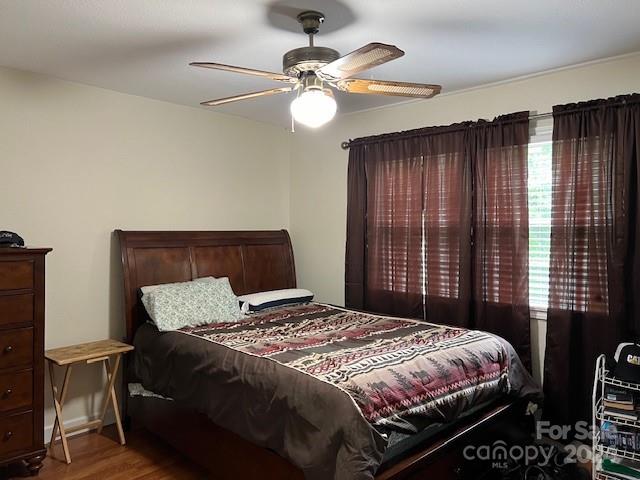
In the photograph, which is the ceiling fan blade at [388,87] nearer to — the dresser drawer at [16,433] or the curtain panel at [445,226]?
the curtain panel at [445,226]

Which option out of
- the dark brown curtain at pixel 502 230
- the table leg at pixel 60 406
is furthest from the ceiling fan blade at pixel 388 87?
the table leg at pixel 60 406

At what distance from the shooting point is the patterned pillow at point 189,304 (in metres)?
Result: 3.12

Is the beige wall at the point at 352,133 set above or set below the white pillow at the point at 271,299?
above

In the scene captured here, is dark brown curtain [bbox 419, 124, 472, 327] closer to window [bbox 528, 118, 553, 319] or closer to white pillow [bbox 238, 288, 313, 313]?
window [bbox 528, 118, 553, 319]

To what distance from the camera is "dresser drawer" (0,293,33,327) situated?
255 cm

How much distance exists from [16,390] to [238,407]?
1331 millimetres

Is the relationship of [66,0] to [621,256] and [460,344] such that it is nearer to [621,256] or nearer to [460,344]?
[460,344]

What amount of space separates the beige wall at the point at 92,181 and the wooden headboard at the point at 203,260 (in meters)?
0.17

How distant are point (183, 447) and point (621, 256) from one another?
2.82 m

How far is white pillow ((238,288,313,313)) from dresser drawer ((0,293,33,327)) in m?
1.44

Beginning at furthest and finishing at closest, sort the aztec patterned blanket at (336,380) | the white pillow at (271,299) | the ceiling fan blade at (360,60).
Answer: the white pillow at (271,299)
the aztec patterned blanket at (336,380)
the ceiling fan blade at (360,60)

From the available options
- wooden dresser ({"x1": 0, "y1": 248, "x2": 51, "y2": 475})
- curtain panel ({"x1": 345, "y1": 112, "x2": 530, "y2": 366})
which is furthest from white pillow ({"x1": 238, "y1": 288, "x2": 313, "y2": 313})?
wooden dresser ({"x1": 0, "y1": 248, "x2": 51, "y2": 475})

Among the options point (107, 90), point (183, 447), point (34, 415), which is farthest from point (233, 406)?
point (107, 90)

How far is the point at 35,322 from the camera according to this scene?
8.74 feet
